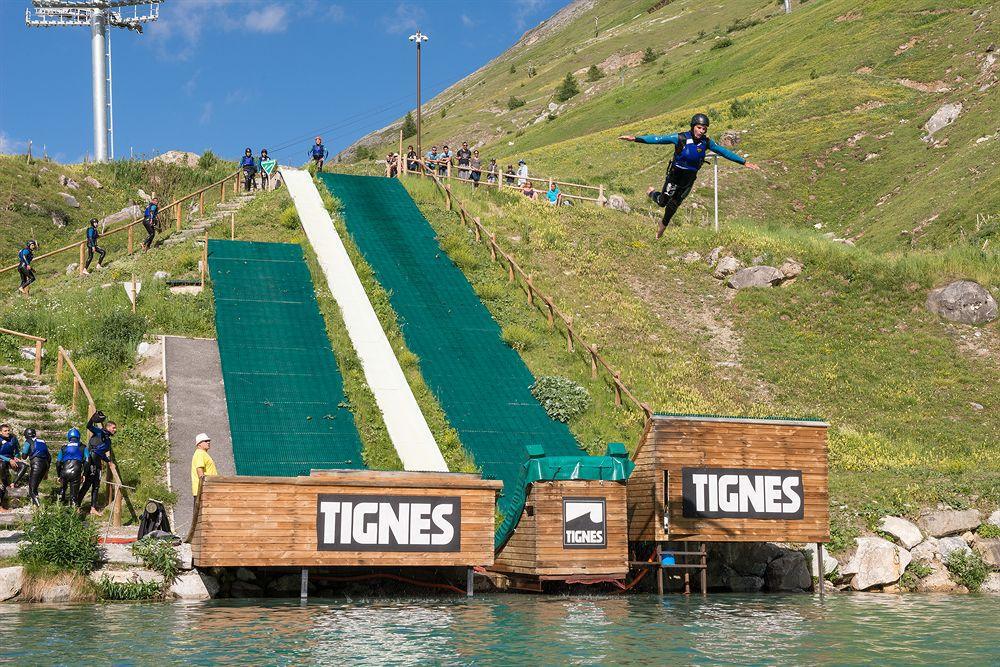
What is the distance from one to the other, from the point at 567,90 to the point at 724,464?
114 metres

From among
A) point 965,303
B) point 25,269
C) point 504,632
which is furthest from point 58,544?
point 965,303

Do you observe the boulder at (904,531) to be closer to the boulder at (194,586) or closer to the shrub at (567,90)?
the boulder at (194,586)

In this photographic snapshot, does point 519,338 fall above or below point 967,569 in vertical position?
above

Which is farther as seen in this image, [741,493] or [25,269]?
[25,269]

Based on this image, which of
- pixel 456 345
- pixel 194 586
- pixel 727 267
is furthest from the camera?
pixel 727 267

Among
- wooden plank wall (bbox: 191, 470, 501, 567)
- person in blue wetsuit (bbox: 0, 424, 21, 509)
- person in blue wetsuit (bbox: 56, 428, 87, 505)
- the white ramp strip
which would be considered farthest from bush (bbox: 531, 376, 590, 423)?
person in blue wetsuit (bbox: 0, 424, 21, 509)

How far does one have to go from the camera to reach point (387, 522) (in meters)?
22.9

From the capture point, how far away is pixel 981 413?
35531 mm

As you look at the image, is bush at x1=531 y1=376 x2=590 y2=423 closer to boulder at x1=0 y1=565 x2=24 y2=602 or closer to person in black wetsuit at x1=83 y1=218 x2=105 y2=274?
boulder at x1=0 y1=565 x2=24 y2=602

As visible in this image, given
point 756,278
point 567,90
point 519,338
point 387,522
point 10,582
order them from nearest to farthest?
point 10,582, point 387,522, point 519,338, point 756,278, point 567,90

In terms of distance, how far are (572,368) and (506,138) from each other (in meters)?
90.0

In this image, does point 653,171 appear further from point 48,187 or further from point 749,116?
point 48,187

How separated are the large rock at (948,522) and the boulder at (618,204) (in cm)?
2865

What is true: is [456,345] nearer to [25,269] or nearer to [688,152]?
[25,269]
